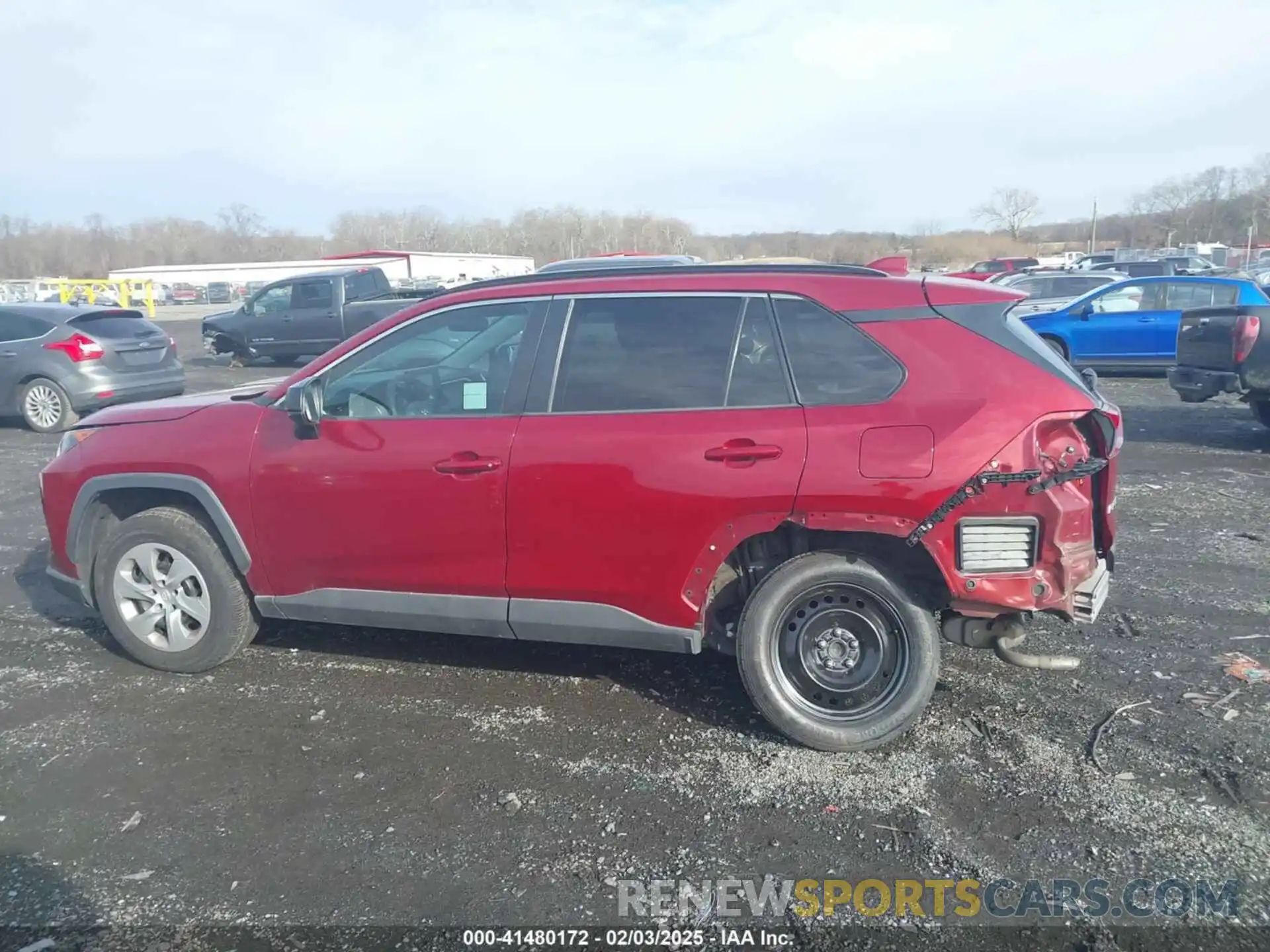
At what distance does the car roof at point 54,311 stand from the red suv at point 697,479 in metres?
8.90

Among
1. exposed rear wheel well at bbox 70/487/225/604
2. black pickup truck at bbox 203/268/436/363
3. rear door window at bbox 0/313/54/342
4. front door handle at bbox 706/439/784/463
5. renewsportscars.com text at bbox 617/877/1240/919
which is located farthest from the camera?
black pickup truck at bbox 203/268/436/363

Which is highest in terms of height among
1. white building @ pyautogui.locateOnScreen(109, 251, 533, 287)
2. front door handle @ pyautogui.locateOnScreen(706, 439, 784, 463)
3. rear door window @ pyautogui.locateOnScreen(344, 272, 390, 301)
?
white building @ pyautogui.locateOnScreen(109, 251, 533, 287)

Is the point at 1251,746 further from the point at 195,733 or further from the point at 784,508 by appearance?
the point at 195,733

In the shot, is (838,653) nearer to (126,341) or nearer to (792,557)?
(792,557)

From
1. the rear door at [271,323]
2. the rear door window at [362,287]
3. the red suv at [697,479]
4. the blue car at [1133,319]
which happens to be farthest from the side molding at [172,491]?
the rear door at [271,323]

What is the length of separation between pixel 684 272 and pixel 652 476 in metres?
0.95

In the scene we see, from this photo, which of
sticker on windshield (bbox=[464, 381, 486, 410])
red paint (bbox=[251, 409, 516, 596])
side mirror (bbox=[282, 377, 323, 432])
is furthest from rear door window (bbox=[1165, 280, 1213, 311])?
side mirror (bbox=[282, 377, 323, 432])

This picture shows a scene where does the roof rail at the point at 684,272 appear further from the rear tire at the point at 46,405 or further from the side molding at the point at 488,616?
the rear tire at the point at 46,405

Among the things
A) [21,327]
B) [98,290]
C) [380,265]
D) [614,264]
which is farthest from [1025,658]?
[98,290]

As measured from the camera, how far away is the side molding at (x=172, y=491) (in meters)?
4.34

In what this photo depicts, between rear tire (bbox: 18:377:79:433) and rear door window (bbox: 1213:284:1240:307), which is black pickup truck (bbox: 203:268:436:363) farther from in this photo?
rear door window (bbox: 1213:284:1240:307)

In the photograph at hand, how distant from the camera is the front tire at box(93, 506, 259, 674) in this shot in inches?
175

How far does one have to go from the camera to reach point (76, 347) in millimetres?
11594

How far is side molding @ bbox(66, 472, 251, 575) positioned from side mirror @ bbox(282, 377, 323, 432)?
58 cm
